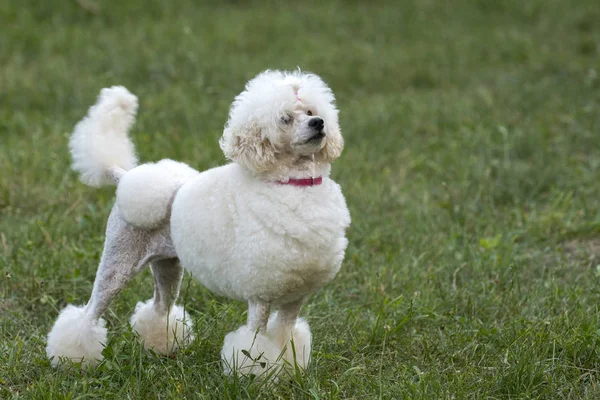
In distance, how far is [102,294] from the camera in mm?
3461

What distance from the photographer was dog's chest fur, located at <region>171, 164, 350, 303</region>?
296 cm

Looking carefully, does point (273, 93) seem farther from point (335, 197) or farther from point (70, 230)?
point (70, 230)

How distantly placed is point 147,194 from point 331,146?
0.72 meters

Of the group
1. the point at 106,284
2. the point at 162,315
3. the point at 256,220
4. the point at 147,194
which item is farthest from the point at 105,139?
the point at 256,220

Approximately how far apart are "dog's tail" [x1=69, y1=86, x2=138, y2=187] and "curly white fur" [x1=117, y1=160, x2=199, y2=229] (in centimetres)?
20

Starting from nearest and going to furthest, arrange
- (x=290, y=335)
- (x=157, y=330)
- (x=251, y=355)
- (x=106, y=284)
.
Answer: (x=251, y=355) < (x=290, y=335) < (x=106, y=284) < (x=157, y=330)

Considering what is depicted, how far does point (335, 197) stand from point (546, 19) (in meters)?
7.86

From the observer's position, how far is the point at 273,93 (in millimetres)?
2961

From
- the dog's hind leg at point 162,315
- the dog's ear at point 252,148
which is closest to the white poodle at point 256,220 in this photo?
the dog's ear at point 252,148

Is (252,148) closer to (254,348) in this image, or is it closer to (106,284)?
(254,348)

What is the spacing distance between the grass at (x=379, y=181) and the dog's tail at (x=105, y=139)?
2.08 ft

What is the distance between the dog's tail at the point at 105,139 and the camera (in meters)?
3.50

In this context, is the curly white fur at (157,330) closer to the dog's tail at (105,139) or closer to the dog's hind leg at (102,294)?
the dog's hind leg at (102,294)

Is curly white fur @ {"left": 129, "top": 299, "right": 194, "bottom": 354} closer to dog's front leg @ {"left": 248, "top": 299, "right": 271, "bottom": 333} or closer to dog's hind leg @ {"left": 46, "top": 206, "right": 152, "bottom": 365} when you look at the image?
dog's hind leg @ {"left": 46, "top": 206, "right": 152, "bottom": 365}
